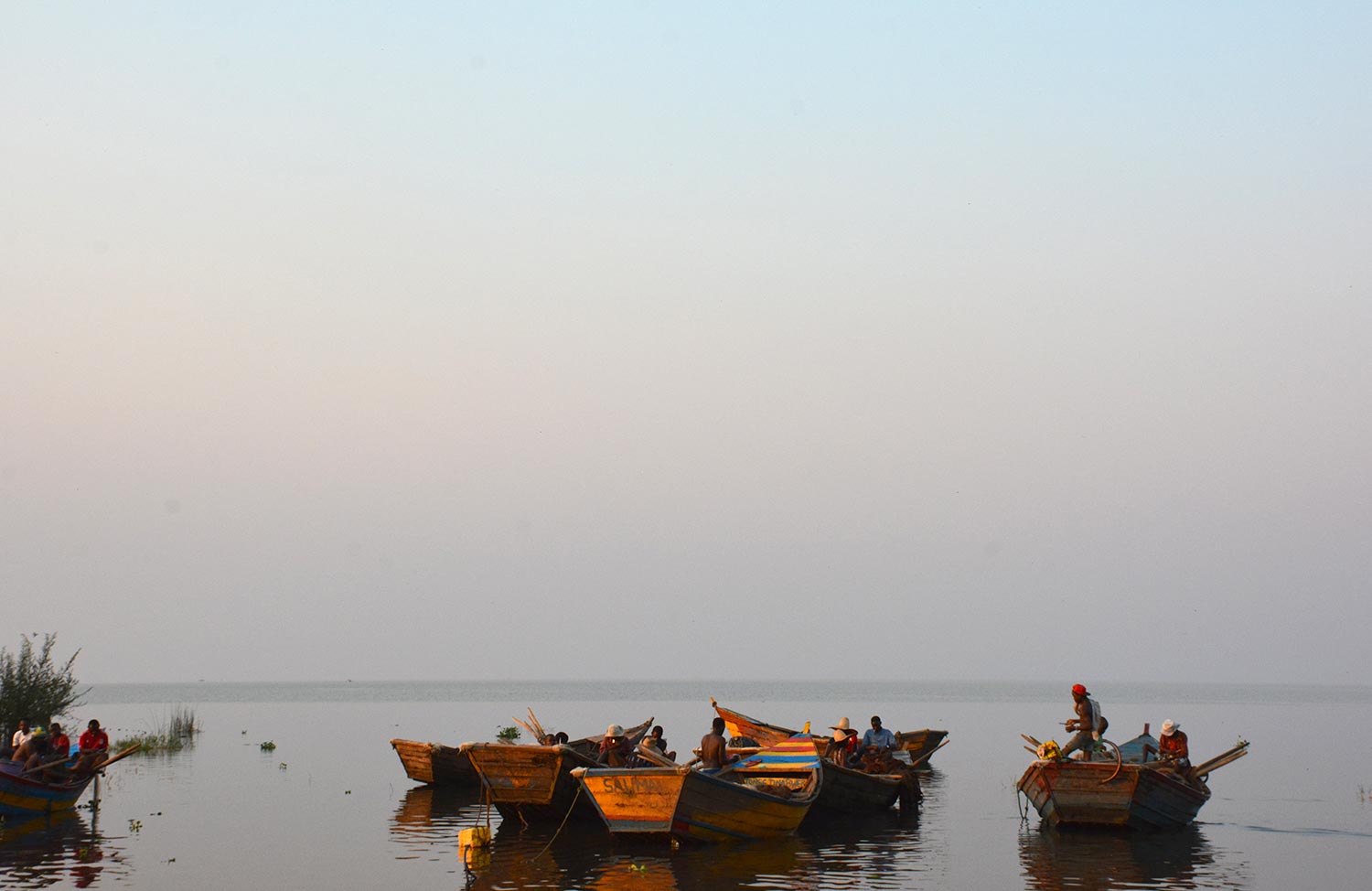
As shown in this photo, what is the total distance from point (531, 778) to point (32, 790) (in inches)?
426

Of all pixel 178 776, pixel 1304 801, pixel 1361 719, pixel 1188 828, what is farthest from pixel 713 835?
pixel 1361 719

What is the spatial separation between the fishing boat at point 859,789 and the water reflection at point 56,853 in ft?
45.2

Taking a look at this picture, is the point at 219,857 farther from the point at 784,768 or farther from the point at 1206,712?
the point at 1206,712

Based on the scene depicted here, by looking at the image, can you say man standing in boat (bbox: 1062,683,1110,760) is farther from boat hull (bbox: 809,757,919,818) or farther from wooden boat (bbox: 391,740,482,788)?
wooden boat (bbox: 391,740,482,788)

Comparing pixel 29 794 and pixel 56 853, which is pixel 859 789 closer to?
pixel 56 853

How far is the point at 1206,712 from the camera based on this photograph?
12306 centimetres

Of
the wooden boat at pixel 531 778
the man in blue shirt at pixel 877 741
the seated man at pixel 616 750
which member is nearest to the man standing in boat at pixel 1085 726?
the man in blue shirt at pixel 877 741

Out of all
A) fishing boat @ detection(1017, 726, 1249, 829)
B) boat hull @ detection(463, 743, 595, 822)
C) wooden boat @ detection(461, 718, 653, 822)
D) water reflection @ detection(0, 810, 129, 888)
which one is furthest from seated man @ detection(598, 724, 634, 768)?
water reflection @ detection(0, 810, 129, 888)

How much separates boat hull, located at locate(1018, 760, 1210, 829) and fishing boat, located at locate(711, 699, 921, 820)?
4558 mm

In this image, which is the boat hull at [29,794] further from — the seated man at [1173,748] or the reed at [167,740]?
the seated man at [1173,748]

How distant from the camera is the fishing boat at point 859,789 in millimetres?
30984

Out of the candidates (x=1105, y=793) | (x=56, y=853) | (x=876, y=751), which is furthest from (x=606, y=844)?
(x=56, y=853)

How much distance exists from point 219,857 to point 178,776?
66.5ft

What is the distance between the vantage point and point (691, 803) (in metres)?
24.6
